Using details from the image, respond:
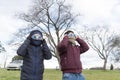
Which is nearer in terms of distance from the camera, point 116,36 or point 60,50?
point 60,50

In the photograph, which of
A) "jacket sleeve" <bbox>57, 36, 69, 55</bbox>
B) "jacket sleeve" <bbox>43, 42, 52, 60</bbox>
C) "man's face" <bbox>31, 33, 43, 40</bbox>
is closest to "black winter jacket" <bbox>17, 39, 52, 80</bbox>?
"jacket sleeve" <bbox>43, 42, 52, 60</bbox>

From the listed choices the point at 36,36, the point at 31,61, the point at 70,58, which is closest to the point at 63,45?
the point at 70,58

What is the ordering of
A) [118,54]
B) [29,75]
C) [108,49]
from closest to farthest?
[29,75] < [108,49] < [118,54]

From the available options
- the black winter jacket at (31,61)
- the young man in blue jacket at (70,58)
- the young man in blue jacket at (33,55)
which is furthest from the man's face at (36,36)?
the young man in blue jacket at (70,58)

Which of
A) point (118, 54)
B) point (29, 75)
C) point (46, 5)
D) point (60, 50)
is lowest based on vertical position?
point (29, 75)

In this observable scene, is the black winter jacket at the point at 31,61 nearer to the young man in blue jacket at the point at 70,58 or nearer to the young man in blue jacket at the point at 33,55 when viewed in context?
the young man in blue jacket at the point at 33,55

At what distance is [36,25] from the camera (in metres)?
48.3

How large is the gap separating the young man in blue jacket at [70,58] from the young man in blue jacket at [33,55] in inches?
13.8

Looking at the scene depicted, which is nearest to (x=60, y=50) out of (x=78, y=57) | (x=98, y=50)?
(x=78, y=57)

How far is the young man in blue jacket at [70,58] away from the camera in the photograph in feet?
26.9

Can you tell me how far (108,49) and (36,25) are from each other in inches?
678

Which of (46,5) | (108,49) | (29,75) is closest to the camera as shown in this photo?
(29,75)

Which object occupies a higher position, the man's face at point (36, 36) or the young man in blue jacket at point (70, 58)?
the man's face at point (36, 36)

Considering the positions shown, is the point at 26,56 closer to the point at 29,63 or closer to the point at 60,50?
the point at 29,63
